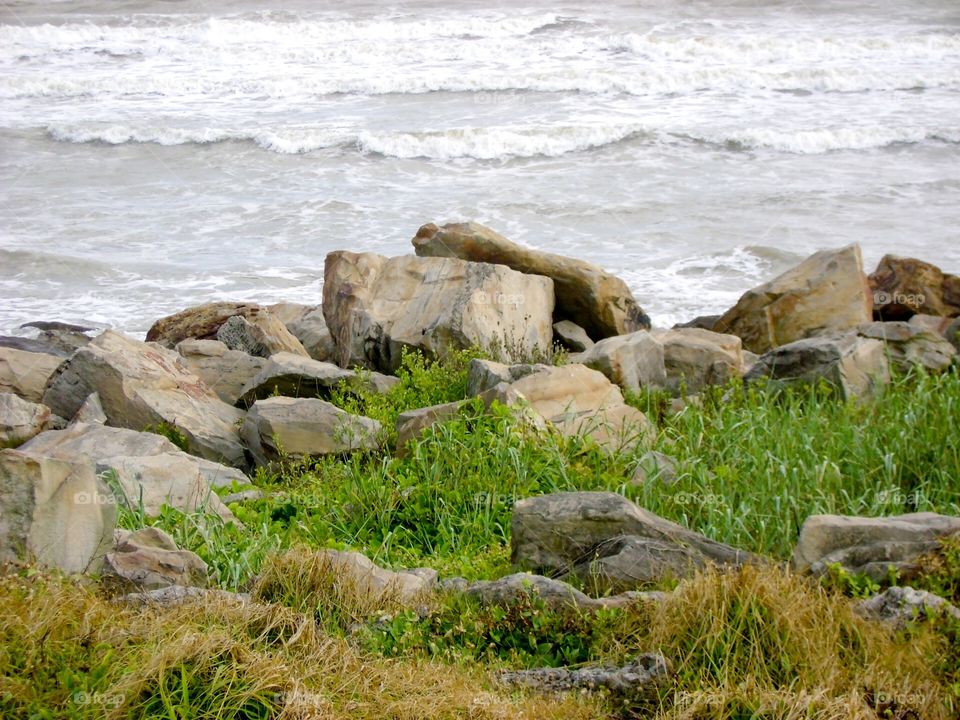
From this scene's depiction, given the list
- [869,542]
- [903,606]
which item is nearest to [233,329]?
[869,542]

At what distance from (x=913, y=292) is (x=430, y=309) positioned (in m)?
4.65

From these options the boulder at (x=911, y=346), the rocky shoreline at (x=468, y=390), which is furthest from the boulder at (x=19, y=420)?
the boulder at (x=911, y=346)

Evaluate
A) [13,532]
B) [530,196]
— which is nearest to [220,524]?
[13,532]

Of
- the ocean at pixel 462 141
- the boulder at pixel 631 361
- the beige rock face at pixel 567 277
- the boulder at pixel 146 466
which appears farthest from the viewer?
the ocean at pixel 462 141

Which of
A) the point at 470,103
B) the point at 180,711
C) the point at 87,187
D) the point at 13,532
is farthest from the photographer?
the point at 470,103

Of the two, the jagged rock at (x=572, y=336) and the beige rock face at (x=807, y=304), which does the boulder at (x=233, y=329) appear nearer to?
the jagged rock at (x=572, y=336)

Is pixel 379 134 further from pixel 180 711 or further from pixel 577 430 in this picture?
pixel 180 711

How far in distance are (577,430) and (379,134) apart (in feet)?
52.6

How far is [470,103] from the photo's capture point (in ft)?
80.9

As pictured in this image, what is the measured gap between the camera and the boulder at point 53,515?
465 cm

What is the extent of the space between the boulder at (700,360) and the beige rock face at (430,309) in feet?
3.40

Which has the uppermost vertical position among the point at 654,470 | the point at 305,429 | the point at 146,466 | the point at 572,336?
the point at 654,470

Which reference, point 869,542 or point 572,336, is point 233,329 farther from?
point 869,542

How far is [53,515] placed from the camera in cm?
475
